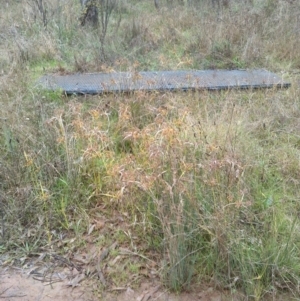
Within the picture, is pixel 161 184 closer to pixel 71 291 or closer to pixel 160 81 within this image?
pixel 71 291

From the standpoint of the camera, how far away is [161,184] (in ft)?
8.39

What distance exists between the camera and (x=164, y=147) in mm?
2643

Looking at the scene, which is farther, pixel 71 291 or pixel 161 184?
pixel 161 184

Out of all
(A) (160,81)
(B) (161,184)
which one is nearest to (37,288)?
(B) (161,184)

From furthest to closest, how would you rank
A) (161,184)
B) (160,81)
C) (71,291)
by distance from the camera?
(160,81) < (161,184) < (71,291)

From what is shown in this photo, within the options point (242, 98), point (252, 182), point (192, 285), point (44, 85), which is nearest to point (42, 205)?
point (192, 285)

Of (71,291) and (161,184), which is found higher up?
(161,184)

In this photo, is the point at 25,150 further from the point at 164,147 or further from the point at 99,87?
the point at 99,87

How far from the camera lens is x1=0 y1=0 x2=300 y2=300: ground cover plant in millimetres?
2330

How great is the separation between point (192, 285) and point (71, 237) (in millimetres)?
895

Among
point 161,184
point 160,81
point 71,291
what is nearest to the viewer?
point 71,291

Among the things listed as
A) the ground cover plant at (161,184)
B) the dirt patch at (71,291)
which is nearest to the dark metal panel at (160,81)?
the ground cover plant at (161,184)

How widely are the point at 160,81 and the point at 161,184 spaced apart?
229 centimetres

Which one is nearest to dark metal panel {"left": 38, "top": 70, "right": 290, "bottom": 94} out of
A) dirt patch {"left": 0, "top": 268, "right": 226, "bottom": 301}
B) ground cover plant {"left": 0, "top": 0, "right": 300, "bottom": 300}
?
ground cover plant {"left": 0, "top": 0, "right": 300, "bottom": 300}
